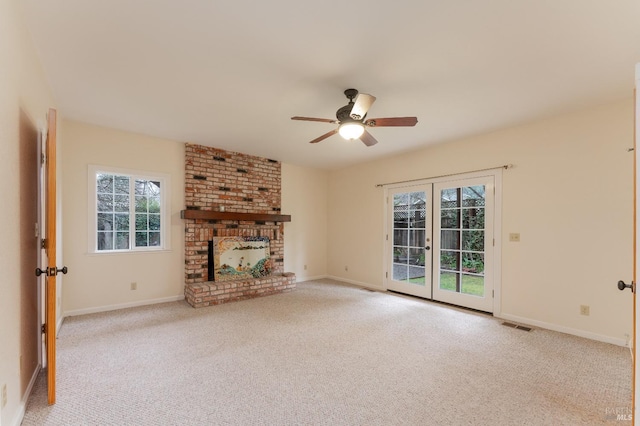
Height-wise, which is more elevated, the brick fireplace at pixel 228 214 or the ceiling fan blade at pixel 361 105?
the ceiling fan blade at pixel 361 105

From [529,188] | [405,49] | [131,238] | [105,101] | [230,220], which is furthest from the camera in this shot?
[230,220]

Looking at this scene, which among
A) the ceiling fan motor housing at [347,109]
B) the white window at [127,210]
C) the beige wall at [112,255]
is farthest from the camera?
the white window at [127,210]

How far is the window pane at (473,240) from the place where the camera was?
13.7 ft

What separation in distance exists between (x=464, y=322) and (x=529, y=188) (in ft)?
6.24

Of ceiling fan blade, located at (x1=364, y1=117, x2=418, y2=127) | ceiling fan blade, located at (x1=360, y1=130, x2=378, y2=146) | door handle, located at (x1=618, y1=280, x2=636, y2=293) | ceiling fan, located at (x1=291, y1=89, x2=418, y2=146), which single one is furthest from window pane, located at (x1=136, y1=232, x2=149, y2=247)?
door handle, located at (x1=618, y1=280, x2=636, y2=293)

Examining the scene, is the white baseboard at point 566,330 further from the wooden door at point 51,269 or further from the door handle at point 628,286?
the wooden door at point 51,269

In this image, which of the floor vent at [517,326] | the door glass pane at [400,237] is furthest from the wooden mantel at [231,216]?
the floor vent at [517,326]

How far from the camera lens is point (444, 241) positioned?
182 inches

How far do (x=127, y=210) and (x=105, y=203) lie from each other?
11.0 inches

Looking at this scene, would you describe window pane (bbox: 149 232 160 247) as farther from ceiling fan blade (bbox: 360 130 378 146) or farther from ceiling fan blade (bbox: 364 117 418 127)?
ceiling fan blade (bbox: 364 117 418 127)

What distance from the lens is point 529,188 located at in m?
3.69

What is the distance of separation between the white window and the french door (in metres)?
3.95

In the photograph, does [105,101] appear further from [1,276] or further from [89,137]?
[1,276]

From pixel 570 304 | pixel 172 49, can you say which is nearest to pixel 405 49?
pixel 172 49
